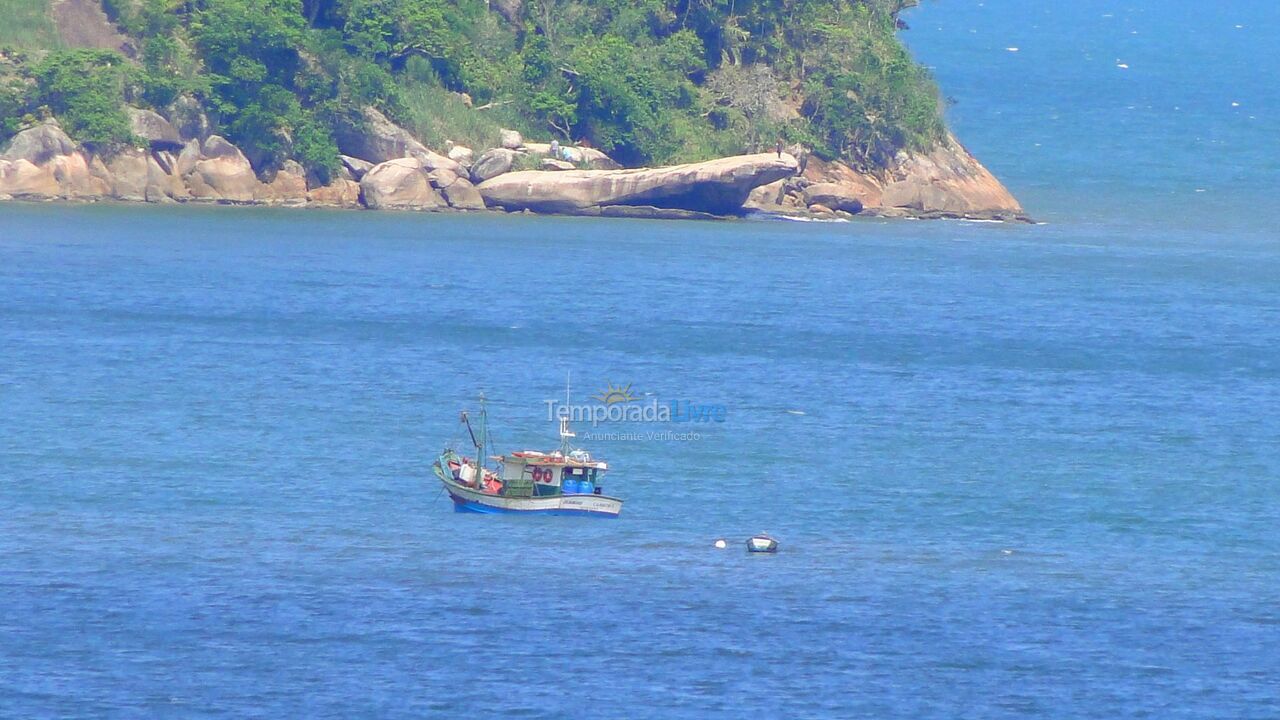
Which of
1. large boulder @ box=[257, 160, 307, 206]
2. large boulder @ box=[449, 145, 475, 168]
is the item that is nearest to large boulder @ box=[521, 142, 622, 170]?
large boulder @ box=[449, 145, 475, 168]

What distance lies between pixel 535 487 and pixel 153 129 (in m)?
49.2

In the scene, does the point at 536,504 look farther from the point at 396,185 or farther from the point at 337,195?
the point at 337,195

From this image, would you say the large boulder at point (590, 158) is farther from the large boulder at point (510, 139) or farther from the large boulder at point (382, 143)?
the large boulder at point (382, 143)

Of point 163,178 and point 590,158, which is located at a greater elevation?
point 590,158

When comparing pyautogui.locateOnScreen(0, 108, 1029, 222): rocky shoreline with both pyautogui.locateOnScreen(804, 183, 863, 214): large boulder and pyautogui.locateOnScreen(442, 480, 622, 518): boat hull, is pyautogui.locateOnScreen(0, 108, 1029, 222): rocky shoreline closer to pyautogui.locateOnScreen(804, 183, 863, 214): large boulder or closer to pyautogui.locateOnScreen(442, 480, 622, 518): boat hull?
pyautogui.locateOnScreen(804, 183, 863, 214): large boulder

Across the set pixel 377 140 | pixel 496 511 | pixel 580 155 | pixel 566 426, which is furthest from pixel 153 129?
pixel 496 511

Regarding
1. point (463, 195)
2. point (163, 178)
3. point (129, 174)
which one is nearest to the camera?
point (129, 174)

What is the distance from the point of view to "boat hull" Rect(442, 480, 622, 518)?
124 ft

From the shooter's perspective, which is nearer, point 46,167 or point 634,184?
point 46,167

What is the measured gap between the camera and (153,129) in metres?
83.4

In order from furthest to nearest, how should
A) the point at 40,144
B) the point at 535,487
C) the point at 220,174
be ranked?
the point at 220,174 → the point at 40,144 → the point at 535,487

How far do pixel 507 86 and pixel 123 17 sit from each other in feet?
50.6

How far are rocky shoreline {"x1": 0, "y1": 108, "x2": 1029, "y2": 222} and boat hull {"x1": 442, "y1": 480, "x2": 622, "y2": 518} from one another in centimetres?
4848

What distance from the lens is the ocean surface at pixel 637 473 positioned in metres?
29.7
